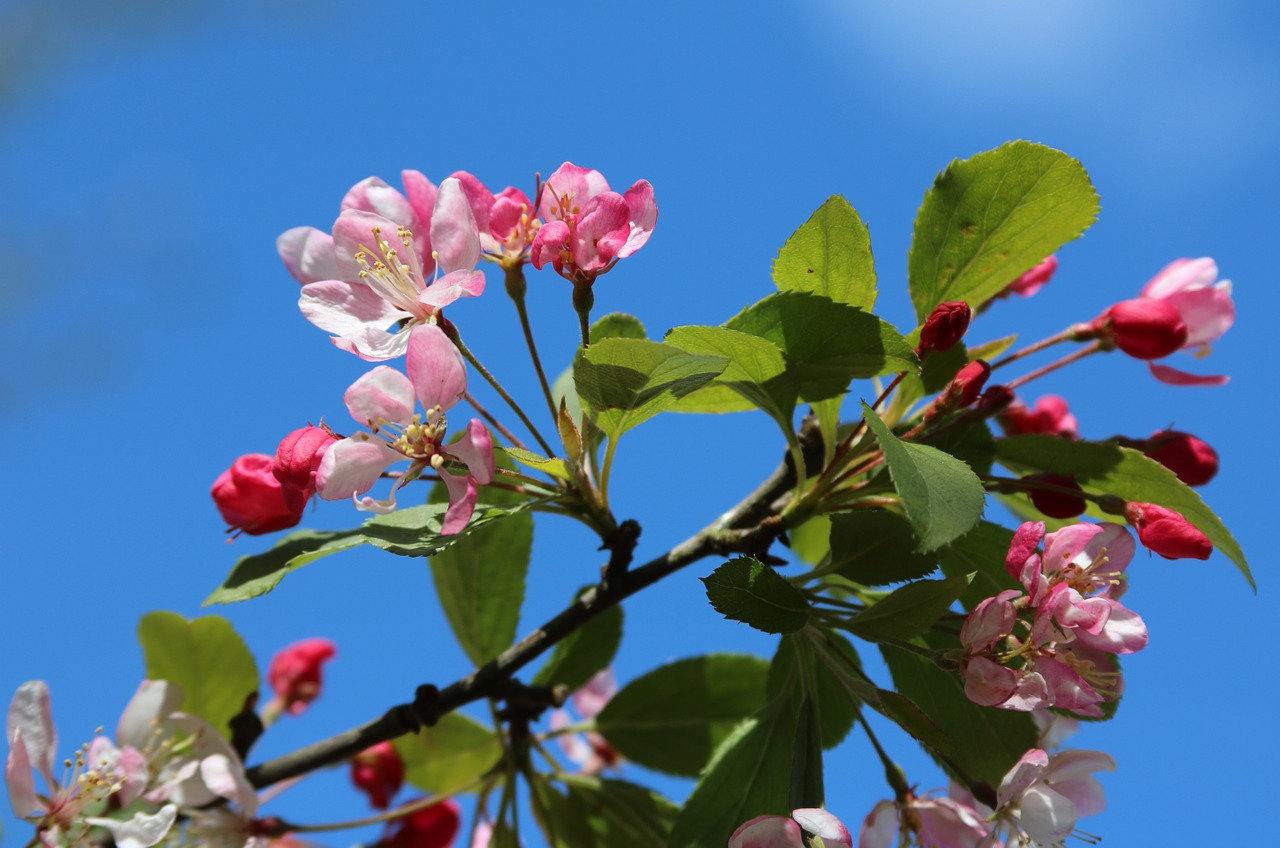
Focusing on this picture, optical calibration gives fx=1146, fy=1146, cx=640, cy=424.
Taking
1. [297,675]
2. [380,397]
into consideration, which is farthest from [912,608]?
[297,675]

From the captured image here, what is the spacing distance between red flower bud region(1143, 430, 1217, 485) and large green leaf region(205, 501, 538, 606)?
90 cm

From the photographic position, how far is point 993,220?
5.11 feet

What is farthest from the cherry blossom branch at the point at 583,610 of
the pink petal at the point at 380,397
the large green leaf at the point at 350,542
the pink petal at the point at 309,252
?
the pink petal at the point at 309,252

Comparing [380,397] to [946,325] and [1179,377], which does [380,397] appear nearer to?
[946,325]

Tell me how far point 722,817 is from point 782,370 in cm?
59

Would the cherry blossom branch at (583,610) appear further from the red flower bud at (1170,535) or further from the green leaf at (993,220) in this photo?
the red flower bud at (1170,535)

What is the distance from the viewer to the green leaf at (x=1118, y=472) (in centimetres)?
140

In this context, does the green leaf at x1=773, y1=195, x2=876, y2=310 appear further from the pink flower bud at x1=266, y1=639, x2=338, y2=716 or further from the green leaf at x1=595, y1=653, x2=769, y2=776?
the pink flower bud at x1=266, y1=639, x2=338, y2=716

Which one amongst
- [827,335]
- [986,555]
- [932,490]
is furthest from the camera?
[986,555]

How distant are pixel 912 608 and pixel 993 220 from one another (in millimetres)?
576

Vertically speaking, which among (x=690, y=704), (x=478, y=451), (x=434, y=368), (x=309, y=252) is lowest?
(x=690, y=704)

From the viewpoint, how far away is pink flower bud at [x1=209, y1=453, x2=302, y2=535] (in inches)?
58.4

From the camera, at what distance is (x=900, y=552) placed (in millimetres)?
1395

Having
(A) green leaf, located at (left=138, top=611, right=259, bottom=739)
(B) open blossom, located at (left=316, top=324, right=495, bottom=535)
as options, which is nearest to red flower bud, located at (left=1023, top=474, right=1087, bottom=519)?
(B) open blossom, located at (left=316, top=324, right=495, bottom=535)
